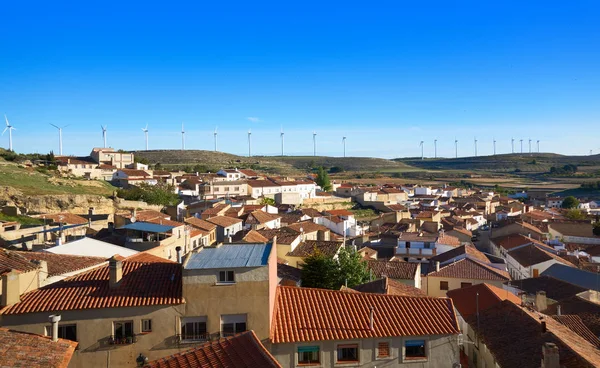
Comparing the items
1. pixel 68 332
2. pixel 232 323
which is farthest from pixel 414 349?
pixel 68 332

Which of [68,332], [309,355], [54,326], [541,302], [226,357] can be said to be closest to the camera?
[226,357]

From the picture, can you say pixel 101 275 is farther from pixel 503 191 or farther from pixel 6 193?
pixel 503 191

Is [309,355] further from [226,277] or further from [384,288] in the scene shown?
[384,288]

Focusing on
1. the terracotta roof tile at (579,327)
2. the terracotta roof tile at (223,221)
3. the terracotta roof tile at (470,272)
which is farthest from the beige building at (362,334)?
the terracotta roof tile at (223,221)

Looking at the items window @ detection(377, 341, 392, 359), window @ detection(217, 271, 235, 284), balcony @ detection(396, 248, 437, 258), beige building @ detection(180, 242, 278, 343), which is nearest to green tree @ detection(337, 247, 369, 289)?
window @ detection(377, 341, 392, 359)

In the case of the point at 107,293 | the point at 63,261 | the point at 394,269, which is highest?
the point at 107,293

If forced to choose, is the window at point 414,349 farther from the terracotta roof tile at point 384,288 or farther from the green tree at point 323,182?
the green tree at point 323,182

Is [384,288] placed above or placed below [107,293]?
below
